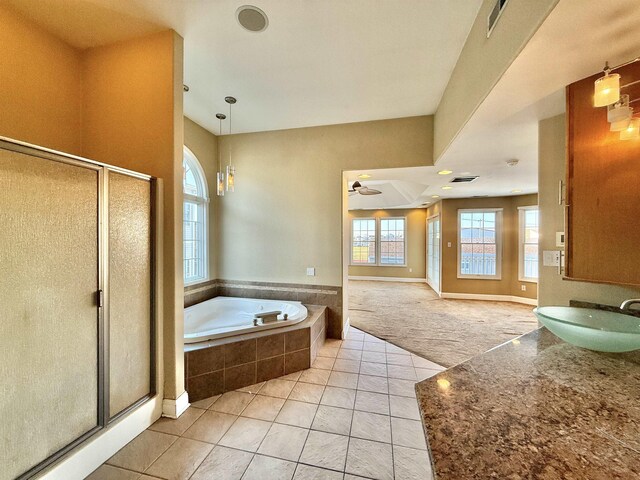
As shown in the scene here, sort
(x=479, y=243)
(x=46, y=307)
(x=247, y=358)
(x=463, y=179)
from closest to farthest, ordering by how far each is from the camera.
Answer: (x=46, y=307)
(x=247, y=358)
(x=463, y=179)
(x=479, y=243)

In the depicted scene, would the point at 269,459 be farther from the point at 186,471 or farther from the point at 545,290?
the point at 545,290

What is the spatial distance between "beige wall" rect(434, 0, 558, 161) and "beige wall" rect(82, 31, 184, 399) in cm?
215

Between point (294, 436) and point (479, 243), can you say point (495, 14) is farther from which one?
point (479, 243)

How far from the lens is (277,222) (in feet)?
12.0

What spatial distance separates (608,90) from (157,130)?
267 cm

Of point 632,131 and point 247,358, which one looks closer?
point 632,131

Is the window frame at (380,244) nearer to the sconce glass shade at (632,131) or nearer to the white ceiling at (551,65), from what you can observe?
the white ceiling at (551,65)

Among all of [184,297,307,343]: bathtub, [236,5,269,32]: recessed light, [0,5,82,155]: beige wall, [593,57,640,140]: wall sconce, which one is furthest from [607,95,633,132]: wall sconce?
[0,5,82,155]: beige wall

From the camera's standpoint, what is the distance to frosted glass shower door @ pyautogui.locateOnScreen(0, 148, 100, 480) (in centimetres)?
120

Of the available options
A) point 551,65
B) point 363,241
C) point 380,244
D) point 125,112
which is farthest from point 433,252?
point 125,112

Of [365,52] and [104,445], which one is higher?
[365,52]

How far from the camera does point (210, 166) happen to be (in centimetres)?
375

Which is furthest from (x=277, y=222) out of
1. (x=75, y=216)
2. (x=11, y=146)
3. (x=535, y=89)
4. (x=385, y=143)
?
(x=535, y=89)

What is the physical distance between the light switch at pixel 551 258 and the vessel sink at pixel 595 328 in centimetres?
49
